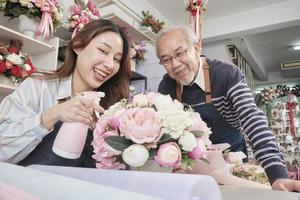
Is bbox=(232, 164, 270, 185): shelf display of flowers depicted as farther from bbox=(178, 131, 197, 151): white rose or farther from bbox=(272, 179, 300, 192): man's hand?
bbox=(178, 131, 197, 151): white rose

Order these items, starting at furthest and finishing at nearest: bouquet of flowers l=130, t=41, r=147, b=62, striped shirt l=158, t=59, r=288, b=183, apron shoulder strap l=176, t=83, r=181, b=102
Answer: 1. bouquet of flowers l=130, t=41, r=147, b=62
2. apron shoulder strap l=176, t=83, r=181, b=102
3. striped shirt l=158, t=59, r=288, b=183

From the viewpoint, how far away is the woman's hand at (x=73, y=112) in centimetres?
72

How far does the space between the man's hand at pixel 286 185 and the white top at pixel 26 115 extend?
2.29ft

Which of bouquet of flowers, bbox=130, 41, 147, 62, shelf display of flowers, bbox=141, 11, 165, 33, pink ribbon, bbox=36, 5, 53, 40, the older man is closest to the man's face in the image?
the older man

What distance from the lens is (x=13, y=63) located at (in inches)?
69.2

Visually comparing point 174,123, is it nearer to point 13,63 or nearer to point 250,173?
point 250,173

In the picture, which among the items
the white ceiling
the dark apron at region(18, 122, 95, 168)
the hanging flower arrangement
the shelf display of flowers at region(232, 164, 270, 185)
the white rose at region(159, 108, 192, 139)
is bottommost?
the shelf display of flowers at region(232, 164, 270, 185)

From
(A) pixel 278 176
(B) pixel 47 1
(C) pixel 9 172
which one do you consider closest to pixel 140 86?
(B) pixel 47 1

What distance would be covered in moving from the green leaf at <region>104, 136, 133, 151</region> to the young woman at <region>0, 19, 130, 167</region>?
115 mm

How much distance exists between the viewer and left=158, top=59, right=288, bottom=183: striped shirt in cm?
98

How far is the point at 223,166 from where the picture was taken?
83 centimetres

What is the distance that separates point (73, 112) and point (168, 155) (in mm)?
277

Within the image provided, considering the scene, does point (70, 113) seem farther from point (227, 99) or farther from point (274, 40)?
point (274, 40)

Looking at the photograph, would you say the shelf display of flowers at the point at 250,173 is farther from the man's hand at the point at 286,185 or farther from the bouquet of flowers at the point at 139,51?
the bouquet of flowers at the point at 139,51
